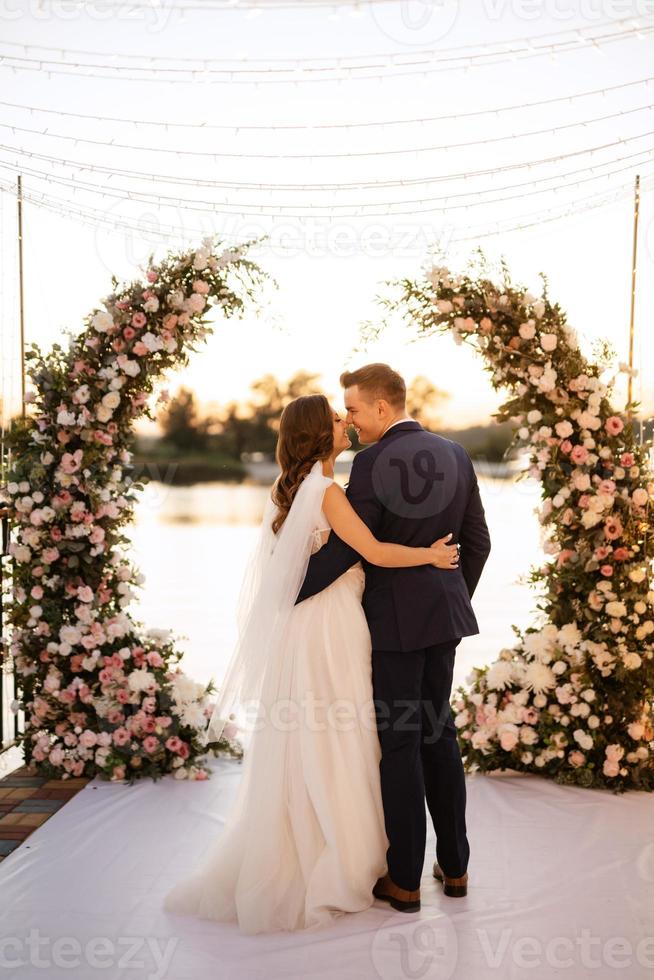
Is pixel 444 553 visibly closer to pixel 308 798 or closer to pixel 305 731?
pixel 305 731

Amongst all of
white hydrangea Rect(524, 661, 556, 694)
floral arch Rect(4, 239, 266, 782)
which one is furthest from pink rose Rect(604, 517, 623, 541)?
floral arch Rect(4, 239, 266, 782)

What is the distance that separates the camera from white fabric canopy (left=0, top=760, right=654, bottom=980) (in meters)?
2.35

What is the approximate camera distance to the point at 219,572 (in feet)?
31.8

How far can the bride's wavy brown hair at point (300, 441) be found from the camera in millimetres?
2658

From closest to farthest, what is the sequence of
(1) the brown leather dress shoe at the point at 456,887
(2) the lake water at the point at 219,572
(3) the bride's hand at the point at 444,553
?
1. (3) the bride's hand at the point at 444,553
2. (1) the brown leather dress shoe at the point at 456,887
3. (2) the lake water at the point at 219,572
